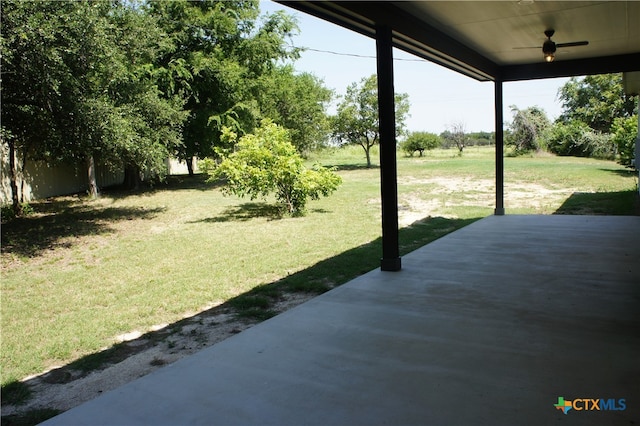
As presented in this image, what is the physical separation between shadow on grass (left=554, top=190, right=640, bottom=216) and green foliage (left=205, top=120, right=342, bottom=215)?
4.59 m

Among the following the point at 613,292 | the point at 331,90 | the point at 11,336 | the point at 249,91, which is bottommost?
the point at 11,336

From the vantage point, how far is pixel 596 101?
25078 millimetres

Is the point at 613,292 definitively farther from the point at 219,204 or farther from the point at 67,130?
the point at 219,204

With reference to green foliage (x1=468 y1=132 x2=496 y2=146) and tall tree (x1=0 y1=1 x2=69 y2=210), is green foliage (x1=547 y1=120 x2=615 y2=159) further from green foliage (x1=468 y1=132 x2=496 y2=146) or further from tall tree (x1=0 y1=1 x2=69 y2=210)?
tall tree (x1=0 y1=1 x2=69 y2=210)

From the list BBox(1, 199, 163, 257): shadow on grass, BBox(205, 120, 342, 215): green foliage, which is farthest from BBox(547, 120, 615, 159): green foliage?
BBox(1, 199, 163, 257): shadow on grass

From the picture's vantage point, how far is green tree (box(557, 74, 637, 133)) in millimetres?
23094

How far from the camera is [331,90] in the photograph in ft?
95.7

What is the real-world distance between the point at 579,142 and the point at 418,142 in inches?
347

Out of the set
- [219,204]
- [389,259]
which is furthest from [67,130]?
[389,259]

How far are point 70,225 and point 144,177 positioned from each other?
826 cm

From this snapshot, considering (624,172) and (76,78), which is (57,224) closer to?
(76,78)

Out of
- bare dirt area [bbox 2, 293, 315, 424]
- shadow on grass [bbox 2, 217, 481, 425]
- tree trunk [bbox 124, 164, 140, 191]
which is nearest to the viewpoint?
bare dirt area [bbox 2, 293, 315, 424]

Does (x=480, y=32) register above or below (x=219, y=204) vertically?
above

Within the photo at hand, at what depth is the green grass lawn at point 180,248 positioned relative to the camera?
4.12 metres
